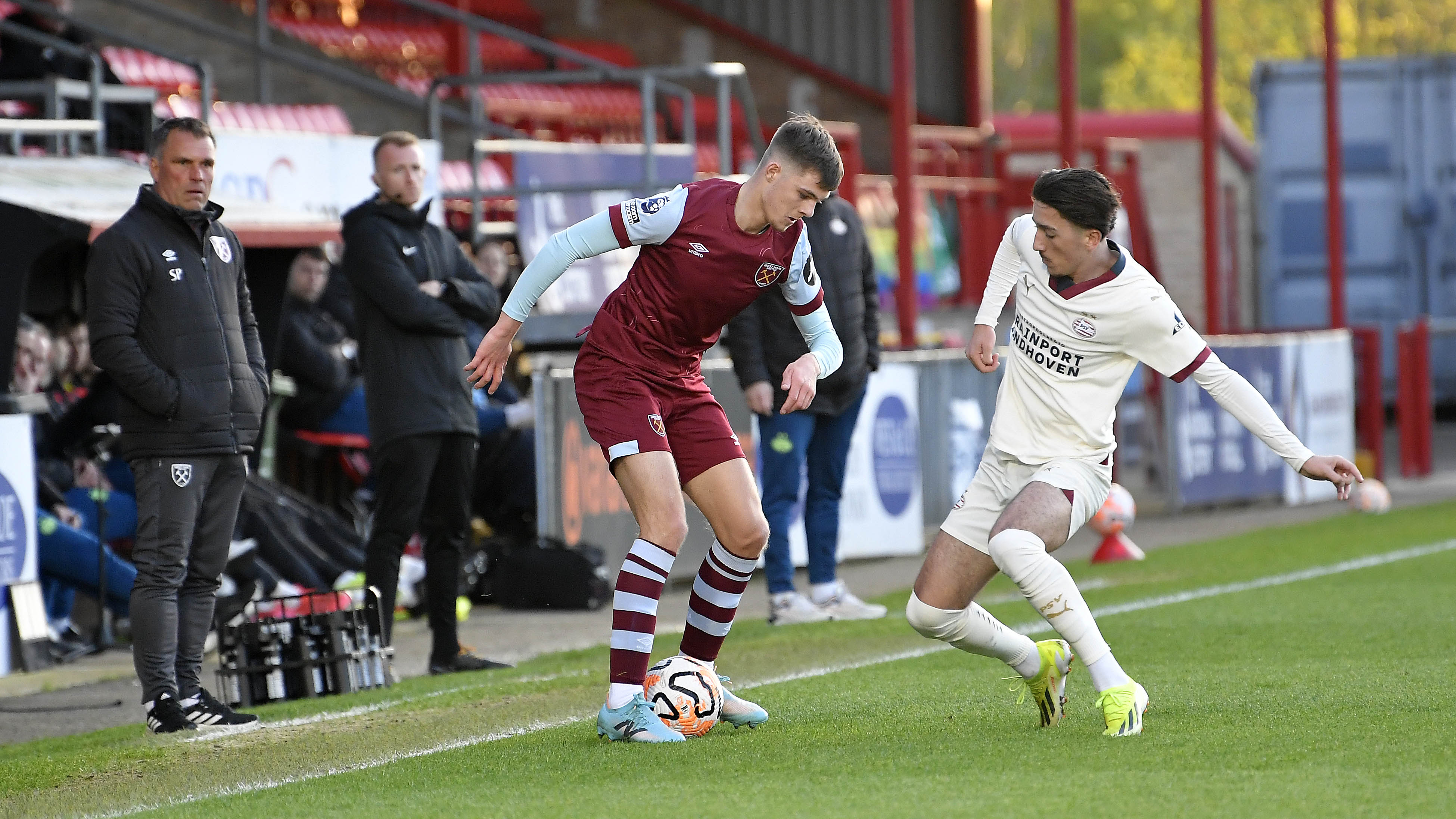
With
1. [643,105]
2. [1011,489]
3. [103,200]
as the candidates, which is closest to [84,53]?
[103,200]

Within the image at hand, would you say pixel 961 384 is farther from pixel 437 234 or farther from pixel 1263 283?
pixel 1263 283

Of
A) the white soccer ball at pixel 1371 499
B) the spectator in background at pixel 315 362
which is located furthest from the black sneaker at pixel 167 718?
the white soccer ball at pixel 1371 499

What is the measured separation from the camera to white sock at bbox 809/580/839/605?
9.64 m

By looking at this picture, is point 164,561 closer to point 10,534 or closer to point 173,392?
point 173,392

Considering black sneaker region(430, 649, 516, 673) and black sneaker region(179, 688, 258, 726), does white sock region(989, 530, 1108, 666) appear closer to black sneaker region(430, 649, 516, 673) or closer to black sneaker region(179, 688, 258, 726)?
black sneaker region(179, 688, 258, 726)

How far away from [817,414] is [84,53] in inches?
207

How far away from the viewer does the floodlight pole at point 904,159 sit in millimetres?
14125

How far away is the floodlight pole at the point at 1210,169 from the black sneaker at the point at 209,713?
13676 mm

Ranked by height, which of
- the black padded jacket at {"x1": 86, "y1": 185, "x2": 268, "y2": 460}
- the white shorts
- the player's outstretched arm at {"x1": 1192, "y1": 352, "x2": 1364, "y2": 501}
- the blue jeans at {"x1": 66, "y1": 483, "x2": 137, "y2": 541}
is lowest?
the blue jeans at {"x1": 66, "y1": 483, "x2": 137, "y2": 541}

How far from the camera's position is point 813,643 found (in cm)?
865

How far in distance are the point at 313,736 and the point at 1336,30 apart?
1634 centimetres

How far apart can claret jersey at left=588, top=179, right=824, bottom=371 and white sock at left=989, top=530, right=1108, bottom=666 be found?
1.04 meters

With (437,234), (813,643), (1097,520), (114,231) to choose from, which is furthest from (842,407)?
(114,231)

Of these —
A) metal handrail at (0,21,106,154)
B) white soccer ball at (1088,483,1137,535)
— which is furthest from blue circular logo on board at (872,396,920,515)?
metal handrail at (0,21,106,154)
